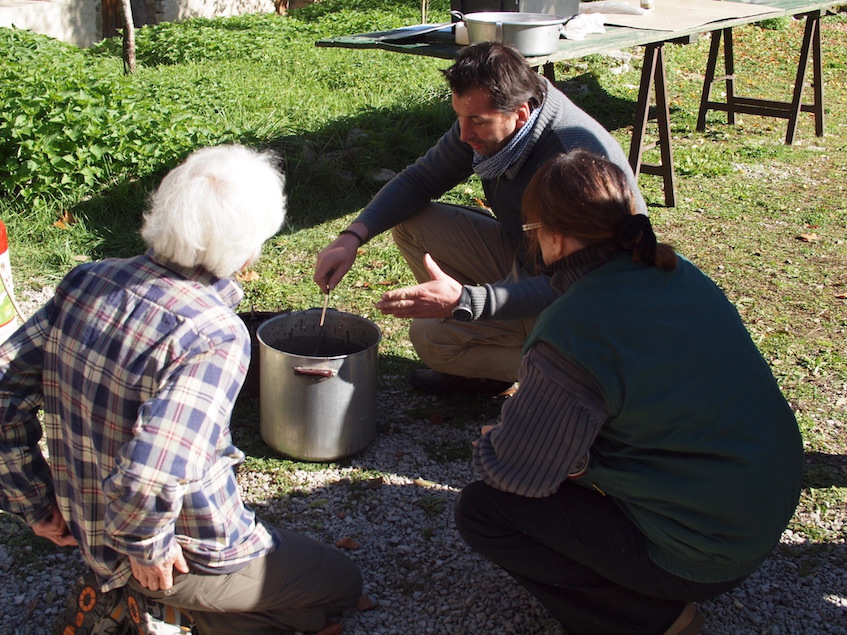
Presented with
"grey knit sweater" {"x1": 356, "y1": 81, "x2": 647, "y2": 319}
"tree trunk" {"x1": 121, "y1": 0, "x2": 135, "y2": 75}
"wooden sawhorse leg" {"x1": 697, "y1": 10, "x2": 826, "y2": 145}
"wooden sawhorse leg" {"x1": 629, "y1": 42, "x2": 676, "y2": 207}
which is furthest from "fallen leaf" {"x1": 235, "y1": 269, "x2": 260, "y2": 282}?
"wooden sawhorse leg" {"x1": 697, "y1": 10, "x2": 826, "y2": 145}

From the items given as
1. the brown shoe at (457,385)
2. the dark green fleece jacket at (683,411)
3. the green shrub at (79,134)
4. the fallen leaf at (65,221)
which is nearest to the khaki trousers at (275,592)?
the dark green fleece jacket at (683,411)

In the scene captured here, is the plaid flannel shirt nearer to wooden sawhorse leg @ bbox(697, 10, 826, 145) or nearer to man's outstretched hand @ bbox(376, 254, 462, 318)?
man's outstretched hand @ bbox(376, 254, 462, 318)

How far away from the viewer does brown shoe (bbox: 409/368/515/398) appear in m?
4.03

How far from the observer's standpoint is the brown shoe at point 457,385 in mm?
4030

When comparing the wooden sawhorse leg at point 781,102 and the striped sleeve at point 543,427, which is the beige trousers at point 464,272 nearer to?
the striped sleeve at point 543,427

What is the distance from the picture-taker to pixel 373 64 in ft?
33.4

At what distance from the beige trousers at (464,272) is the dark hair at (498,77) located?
2.39 ft

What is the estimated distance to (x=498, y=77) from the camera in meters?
3.27

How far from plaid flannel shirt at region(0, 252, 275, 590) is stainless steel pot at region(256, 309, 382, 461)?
1009 mm

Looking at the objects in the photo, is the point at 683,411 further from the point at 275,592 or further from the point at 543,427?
the point at 275,592

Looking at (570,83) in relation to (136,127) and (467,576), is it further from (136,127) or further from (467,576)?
(467,576)

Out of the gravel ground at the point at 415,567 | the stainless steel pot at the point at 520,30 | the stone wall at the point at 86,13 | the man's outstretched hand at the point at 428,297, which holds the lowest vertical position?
the gravel ground at the point at 415,567

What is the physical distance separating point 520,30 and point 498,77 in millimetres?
2202

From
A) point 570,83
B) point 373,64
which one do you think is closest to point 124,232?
point 373,64
